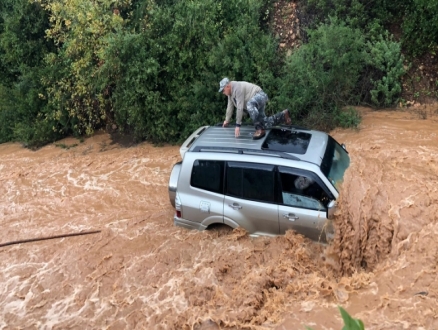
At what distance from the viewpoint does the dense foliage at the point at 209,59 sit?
10195 mm

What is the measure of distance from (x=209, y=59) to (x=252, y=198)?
5422mm

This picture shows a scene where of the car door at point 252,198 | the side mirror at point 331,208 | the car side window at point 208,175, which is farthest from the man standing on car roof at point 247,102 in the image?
the side mirror at point 331,208

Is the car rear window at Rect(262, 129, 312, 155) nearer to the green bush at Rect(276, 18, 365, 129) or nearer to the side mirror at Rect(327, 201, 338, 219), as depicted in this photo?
the side mirror at Rect(327, 201, 338, 219)

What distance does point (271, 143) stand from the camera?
6422mm

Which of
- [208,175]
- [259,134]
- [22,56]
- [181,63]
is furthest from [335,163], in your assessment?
[22,56]

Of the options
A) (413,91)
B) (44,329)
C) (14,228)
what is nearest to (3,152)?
(14,228)

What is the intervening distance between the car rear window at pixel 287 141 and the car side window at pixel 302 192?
43 centimetres

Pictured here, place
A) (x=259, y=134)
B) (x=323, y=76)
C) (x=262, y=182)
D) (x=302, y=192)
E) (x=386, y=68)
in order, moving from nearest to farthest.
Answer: (x=302, y=192), (x=262, y=182), (x=259, y=134), (x=323, y=76), (x=386, y=68)

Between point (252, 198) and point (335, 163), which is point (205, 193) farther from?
point (335, 163)

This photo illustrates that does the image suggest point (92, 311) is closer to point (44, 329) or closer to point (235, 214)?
point (44, 329)

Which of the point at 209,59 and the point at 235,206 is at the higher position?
the point at 209,59

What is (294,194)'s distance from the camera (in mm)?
5961

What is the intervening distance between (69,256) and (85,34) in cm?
655

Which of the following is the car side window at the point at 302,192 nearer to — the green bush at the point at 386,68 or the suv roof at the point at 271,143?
the suv roof at the point at 271,143
